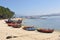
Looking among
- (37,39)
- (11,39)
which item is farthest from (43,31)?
(11,39)

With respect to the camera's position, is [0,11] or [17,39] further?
[0,11]

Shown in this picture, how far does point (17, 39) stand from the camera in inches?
786

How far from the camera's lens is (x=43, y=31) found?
104ft

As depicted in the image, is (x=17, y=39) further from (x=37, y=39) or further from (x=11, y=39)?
(x=37, y=39)

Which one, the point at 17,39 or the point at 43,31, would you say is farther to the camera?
the point at 43,31

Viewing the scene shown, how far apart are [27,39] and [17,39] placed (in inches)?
53.9

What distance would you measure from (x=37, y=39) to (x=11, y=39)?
3.61 metres

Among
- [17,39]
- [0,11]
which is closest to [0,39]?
[17,39]

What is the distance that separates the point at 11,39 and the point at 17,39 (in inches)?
34.4

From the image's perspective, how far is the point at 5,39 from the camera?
64.1 feet

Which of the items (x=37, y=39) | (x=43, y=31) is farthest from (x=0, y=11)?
(x=37, y=39)

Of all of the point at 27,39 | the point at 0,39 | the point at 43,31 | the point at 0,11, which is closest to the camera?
the point at 0,39

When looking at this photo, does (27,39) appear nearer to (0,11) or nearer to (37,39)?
(37,39)

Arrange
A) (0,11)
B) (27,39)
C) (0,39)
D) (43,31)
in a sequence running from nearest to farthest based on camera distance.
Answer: (0,39) → (27,39) → (43,31) → (0,11)
